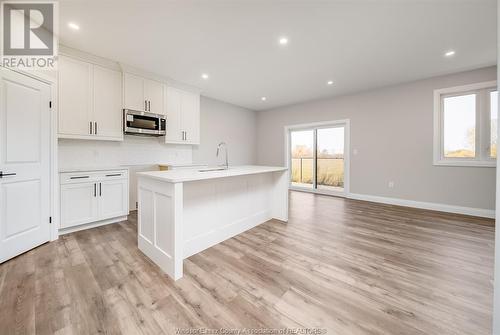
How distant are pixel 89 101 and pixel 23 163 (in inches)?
51.8

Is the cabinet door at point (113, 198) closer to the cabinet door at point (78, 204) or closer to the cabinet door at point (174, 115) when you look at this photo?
the cabinet door at point (78, 204)

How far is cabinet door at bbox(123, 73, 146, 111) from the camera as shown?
3321 mm

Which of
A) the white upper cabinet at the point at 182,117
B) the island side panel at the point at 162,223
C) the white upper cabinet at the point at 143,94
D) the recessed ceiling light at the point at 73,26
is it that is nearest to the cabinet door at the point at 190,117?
the white upper cabinet at the point at 182,117

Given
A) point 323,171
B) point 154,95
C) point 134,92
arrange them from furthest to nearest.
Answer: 1. point 323,171
2. point 154,95
3. point 134,92

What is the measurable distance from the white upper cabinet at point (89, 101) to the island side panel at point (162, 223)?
174 centimetres

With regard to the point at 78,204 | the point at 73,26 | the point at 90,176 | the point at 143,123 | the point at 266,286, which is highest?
the point at 73,26

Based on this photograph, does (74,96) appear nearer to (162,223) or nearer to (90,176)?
(90,176)

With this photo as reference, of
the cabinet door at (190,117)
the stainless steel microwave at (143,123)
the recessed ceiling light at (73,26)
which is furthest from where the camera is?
the cabinet door at (190,117)

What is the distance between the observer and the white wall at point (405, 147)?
11.4ft

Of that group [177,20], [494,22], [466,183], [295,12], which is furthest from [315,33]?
[466,183]

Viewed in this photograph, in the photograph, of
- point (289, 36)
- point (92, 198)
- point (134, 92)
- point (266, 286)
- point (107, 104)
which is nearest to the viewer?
point (266, 286)

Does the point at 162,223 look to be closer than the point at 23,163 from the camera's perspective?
Yes

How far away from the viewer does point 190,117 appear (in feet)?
14.3

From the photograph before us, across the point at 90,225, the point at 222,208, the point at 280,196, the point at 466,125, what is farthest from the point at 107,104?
the point at 466,125
